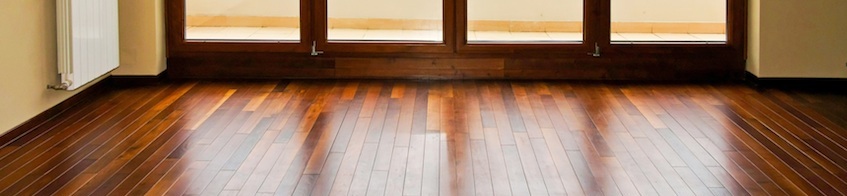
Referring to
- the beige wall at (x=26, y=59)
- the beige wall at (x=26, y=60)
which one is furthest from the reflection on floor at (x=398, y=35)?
the beige wall at (x=26, y=59)

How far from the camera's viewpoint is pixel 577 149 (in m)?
4.77

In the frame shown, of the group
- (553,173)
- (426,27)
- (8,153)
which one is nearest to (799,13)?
(426,27)

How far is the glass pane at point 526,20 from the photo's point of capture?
6965mm

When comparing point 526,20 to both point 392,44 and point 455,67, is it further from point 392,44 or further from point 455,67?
point 392,44

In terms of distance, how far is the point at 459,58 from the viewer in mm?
7035

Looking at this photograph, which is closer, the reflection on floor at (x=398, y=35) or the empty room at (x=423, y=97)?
the empty room at (x=423, y=97)

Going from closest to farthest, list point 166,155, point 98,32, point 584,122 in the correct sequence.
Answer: point 166,155
point 584,122
point 98,32

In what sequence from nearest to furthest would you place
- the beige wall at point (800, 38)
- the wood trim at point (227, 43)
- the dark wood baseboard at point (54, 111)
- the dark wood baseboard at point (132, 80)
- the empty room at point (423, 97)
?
1. the empty room at point (423, 97)
2. the dark wood baseboard at point (54, 111)
3. the beige wall at point (800, 38)
4. the dark wood baseboard at point (132, 80)
5. the wood trim at point (227, 43)

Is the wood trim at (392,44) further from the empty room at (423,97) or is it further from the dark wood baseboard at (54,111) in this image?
the dark wood baseboard at (54,111)

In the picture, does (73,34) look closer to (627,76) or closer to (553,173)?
(553,173)

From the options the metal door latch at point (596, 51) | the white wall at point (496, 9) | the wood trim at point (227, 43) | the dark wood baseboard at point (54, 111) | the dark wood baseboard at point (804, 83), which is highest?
the white wall at point (496, 9)

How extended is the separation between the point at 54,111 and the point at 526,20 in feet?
9.31

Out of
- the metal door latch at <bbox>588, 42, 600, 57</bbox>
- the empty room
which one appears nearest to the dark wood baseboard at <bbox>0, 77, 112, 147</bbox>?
the empty room

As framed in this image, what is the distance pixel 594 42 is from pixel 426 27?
40.0 inches
